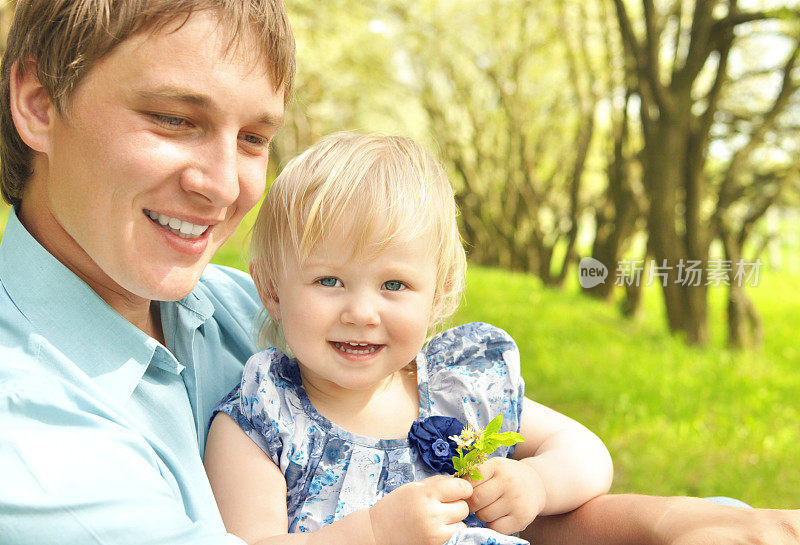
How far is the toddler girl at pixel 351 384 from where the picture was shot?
188cm

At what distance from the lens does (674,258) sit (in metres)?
8.50

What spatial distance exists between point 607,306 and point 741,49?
162 inches

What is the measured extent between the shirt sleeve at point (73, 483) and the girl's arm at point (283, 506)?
1.02ft

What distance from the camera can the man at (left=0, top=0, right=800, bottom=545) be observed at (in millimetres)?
1511

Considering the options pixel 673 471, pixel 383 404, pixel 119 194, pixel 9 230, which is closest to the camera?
pixel 119 194

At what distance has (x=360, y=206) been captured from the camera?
194cm

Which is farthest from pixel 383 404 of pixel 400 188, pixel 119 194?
pixel 119 194

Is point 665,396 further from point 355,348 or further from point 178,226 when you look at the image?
point 178,226

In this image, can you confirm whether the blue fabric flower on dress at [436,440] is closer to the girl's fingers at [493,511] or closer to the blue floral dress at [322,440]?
the blue floral dress at [322,440]

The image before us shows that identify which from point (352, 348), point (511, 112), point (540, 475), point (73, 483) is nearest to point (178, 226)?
point (352, 348)

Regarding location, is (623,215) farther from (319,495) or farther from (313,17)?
(319,495)

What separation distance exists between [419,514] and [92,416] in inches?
27.3

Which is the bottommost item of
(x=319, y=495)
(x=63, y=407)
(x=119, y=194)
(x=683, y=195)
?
(x=319, y=495)

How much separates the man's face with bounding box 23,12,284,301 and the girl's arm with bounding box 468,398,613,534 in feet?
2.82
